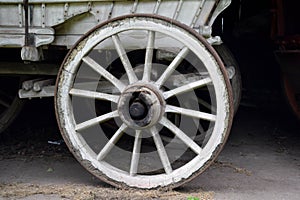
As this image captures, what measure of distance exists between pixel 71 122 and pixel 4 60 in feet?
4.57

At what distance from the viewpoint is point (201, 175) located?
3.91 m

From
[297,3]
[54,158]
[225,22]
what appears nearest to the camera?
[54,158]

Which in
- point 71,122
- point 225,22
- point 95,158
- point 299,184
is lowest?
point 299,184

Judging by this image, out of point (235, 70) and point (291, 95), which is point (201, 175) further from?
point (291, 95)

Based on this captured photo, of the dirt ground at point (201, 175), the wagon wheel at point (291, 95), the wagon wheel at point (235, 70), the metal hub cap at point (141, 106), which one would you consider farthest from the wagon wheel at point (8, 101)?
the wagon wheel at point (291, 95)

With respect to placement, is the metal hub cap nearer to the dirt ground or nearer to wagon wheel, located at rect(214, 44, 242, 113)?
the dirt ground

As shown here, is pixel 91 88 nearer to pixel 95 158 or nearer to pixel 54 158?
pixel 95 158

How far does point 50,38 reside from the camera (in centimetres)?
355

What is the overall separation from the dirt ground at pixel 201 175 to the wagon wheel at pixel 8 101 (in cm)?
29

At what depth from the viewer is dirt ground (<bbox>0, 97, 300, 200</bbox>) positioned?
3.42 m

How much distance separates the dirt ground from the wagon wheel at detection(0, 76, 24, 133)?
289mm

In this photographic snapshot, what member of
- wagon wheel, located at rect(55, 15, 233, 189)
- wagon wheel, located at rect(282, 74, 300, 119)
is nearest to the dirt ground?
wagon wheel, located at rect(55, 15, 233, 189)

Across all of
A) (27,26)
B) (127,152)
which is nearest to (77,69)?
(27,26)

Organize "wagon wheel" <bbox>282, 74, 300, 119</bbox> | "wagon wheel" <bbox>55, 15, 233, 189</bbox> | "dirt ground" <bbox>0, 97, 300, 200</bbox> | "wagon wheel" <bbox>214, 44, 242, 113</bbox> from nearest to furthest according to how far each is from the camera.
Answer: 1. "wagon wheel" <bbox>55, 15, 233, 189</bbox>
2. "dirt ground" <bbox>0, 97, 300, 200</bbox>
3. "wagon wheel" <bbox>214, 44, 242, 113</bbox>
4. "wagon wheel" <bbox>282, 74, 300, 119</bbox>
